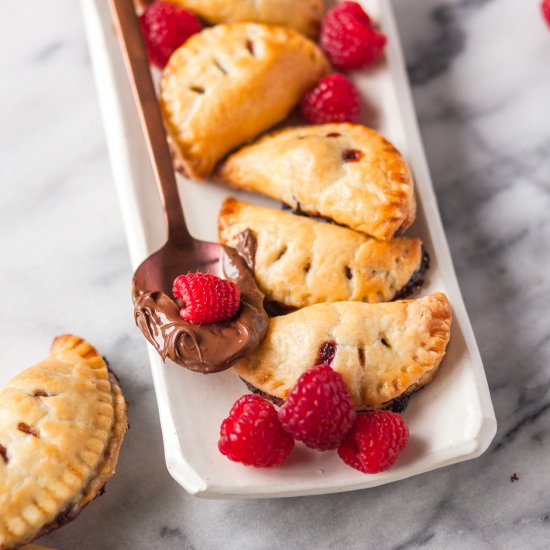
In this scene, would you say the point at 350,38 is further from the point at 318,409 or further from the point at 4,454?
the point at 4,454

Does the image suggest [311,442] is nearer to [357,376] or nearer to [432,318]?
[357,376]

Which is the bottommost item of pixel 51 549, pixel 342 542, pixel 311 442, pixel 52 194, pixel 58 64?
pixel 342 542

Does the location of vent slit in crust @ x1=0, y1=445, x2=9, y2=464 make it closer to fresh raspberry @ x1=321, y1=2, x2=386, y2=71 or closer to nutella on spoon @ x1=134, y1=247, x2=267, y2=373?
nutella on spoon @ x1=134, y1=247, x2=267, y2=373

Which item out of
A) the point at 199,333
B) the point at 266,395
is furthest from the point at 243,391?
the point at 199,333

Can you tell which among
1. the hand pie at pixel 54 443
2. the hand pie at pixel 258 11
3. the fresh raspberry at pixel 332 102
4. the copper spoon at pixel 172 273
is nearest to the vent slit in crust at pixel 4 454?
the hand pie at pixel 54 443

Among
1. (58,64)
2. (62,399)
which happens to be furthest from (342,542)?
(58,64)

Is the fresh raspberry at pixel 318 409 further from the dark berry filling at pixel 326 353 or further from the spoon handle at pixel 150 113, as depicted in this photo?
the spoon handle at pixel 150 113
